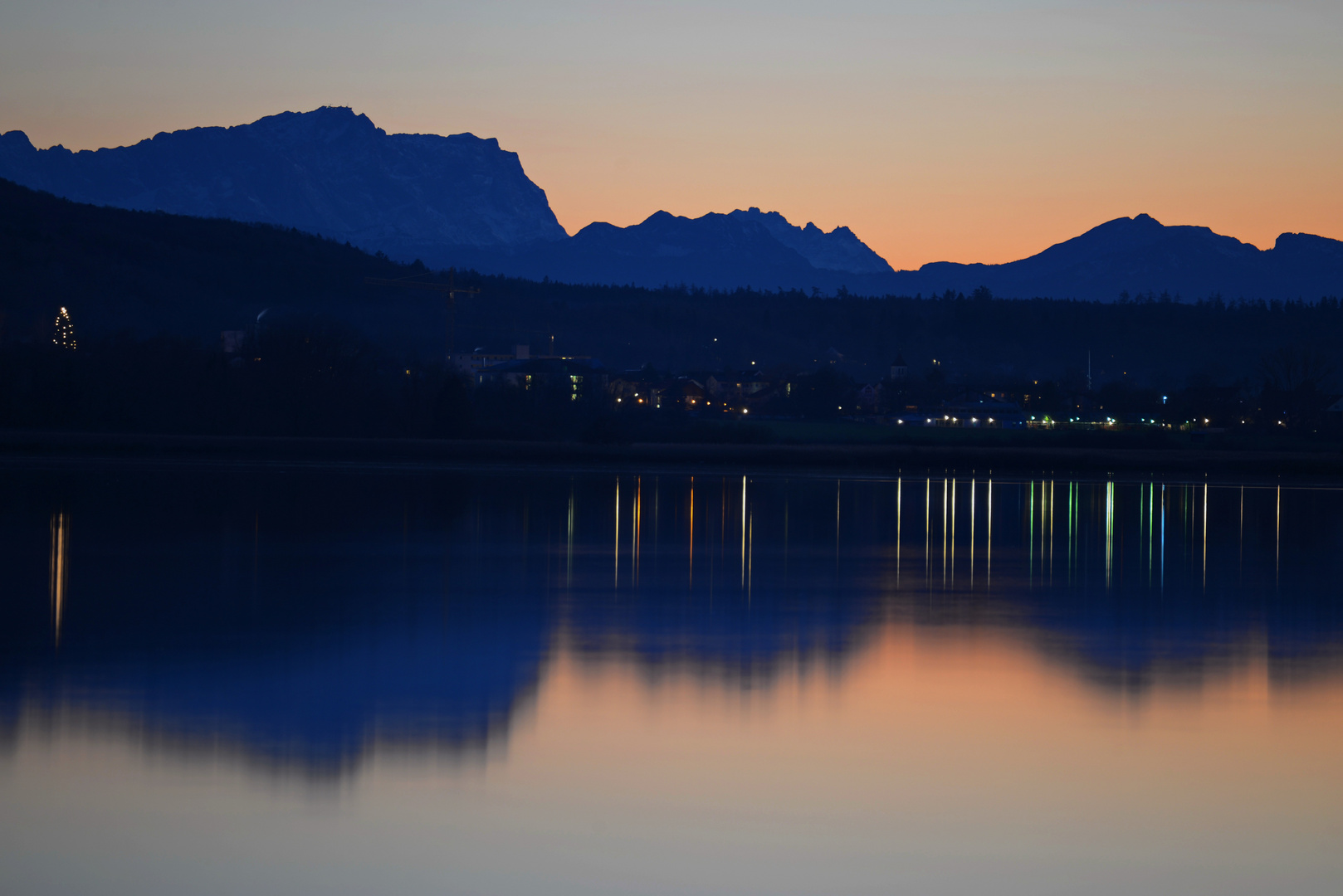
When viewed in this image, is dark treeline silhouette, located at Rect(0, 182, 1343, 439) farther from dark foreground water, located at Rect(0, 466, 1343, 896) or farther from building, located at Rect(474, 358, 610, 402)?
dark foreground water, located at Rect(0, 466, 1343, 896)

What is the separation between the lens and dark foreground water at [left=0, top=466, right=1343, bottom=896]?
7660mm

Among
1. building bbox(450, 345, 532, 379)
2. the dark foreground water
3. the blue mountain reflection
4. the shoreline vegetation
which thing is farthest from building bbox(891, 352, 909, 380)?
the dark foreground water

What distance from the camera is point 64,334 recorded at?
91.1 m

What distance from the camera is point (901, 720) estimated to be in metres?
11.1

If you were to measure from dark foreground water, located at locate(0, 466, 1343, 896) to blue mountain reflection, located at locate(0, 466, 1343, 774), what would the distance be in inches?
3.2

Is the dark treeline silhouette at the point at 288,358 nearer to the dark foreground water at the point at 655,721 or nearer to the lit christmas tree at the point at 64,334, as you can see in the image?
the lit christmas tree at the point at 64,334

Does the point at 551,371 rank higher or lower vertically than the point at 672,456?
higher

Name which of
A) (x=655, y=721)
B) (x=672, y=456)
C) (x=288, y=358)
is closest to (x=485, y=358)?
(x=288, y=358)

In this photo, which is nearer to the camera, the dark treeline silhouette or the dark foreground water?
the dark foreground water

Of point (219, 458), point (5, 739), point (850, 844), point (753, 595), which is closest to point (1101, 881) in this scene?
point (850, 844)

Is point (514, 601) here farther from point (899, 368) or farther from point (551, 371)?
point (899, 368)

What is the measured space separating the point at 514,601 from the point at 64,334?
3347 inches

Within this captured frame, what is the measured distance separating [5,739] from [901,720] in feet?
23.2

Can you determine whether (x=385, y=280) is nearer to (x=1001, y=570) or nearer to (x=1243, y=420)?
(x=1243, y=420)
